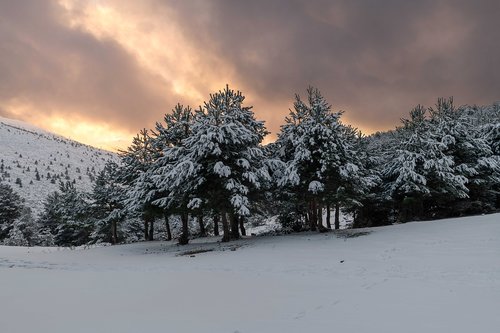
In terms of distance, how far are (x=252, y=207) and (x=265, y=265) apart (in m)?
10.8

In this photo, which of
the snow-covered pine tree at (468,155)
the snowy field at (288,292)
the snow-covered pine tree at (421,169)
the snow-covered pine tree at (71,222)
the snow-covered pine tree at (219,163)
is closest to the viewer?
the snowy field at (288,292)

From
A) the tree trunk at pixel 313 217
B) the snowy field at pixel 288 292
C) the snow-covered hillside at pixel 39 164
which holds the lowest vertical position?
the snowy field at pixel 288 292

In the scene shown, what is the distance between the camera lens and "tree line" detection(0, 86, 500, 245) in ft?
76.4

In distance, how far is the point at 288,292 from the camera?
33.2 ft

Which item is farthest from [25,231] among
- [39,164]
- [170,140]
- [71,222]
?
[39,164]

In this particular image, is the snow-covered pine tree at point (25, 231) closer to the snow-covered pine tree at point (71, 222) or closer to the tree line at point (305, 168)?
the snow-covered pine tree at point (71, 222)

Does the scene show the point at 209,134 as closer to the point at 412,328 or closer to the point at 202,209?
the point at 202,209

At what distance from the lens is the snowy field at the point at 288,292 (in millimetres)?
7277

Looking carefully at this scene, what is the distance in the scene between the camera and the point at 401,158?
89.5 ft

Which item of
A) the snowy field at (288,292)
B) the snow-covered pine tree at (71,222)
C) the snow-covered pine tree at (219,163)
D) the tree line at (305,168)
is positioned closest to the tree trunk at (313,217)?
the tree line at (305,168)

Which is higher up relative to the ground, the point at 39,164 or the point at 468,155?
the point at 39,164

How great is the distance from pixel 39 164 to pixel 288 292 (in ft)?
450

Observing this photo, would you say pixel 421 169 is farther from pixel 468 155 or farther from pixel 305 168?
pixel 305 168

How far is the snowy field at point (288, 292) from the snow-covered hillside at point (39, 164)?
7069cm
